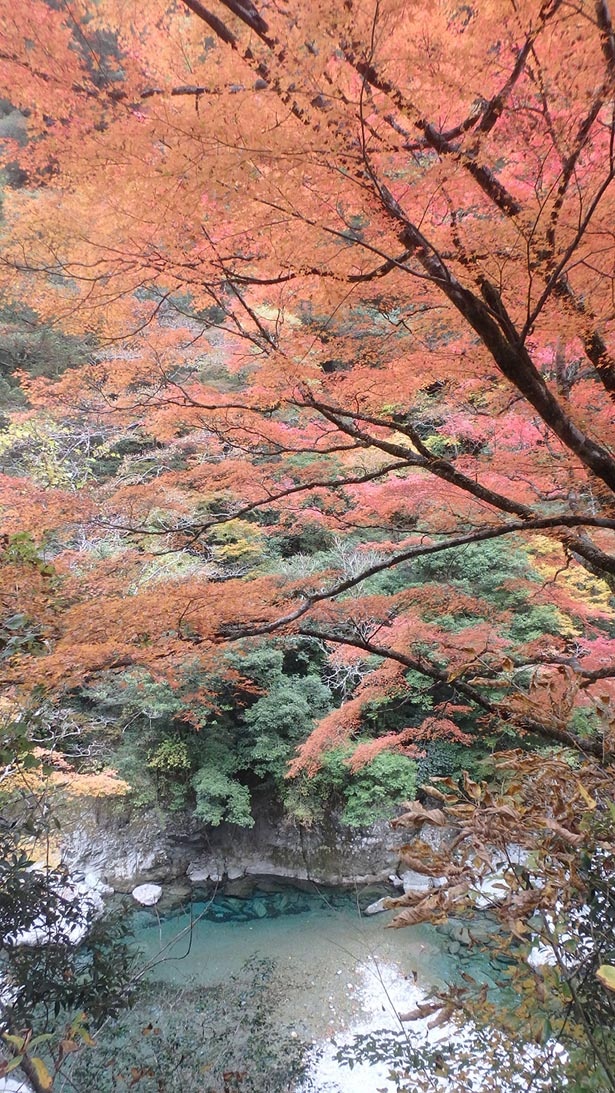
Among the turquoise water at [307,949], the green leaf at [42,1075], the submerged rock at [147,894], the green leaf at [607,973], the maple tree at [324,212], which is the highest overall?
the maple tree at [324,212]

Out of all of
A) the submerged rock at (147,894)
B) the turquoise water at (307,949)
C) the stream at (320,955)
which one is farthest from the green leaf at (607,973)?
the submerged rock at (147,894)

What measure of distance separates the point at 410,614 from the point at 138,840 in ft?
17.8

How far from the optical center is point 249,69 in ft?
6.56

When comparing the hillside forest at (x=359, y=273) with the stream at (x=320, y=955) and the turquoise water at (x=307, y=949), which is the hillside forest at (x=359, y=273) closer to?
the stream at (x=320, y=955)

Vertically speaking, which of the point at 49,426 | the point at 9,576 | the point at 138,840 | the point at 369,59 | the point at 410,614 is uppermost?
the point at 369,59

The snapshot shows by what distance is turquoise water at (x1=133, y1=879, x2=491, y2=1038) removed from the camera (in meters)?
5.49

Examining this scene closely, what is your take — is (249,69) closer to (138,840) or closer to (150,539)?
(150,539)

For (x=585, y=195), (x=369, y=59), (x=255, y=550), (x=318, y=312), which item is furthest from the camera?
(x=255, y=550)

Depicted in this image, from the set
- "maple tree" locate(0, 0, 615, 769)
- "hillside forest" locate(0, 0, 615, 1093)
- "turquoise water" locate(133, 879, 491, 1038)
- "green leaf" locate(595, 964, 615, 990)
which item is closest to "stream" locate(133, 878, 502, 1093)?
"turquoise water" locate(133, 879, 491, 1038)

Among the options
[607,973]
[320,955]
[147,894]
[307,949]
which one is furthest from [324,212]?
[147,894]

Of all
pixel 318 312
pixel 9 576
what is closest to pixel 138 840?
pixel 9 576

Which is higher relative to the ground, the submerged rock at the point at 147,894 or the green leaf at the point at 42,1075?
the green leaf at the point at 42,1075

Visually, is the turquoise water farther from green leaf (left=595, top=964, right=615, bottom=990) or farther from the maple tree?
green leaf (left=595, top=964, right=615, bottom=990)

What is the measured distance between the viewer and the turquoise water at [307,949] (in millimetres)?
5492
